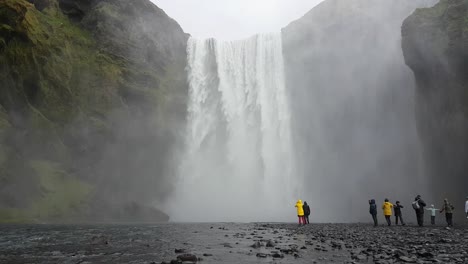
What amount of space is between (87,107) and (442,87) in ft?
143

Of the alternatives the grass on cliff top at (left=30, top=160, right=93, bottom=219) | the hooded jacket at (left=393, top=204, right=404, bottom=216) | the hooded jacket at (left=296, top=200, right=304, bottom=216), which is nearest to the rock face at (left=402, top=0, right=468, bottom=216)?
the hooded jacket at (left=393, top=204, right=404, bottom=216)

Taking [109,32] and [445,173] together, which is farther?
[109,32]

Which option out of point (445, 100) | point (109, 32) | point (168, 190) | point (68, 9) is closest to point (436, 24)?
point (445, 100)

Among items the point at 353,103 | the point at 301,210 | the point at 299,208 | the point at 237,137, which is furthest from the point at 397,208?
the point at 353,103

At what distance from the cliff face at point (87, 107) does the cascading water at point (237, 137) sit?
3.05 meters

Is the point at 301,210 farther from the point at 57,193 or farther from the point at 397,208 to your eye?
the point at 57,193

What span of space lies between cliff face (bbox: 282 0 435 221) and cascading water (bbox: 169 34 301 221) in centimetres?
319

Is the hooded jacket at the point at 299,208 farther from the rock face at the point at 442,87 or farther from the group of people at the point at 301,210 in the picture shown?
the rock face at the point at 442,87

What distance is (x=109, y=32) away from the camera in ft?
184

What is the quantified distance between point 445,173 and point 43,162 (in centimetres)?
4454

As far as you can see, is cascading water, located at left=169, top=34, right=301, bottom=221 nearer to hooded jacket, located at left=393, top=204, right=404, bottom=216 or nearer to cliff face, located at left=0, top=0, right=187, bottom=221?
cliff face, located at left=0, top=0, right=187, bottom=221

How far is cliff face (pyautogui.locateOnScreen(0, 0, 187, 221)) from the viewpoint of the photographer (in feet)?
133

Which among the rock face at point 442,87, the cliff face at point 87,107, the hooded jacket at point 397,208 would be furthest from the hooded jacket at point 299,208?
the cliff face at point 87,107

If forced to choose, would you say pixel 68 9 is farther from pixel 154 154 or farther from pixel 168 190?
pixel 168 190
